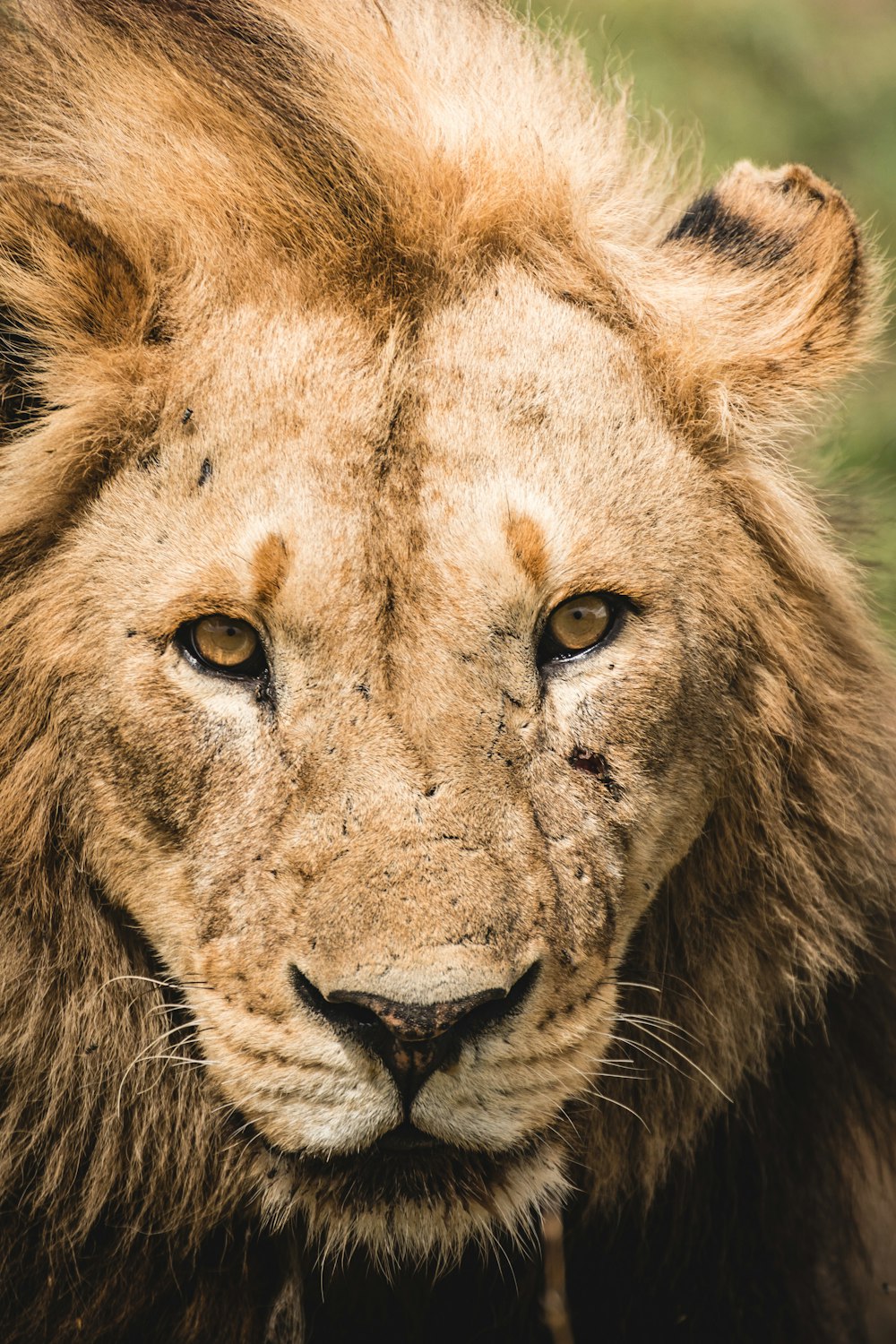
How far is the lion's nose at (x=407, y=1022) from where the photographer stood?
224 cm

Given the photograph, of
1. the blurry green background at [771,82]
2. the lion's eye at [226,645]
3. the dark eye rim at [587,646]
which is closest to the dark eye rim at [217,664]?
the lion's eye at [226,645]

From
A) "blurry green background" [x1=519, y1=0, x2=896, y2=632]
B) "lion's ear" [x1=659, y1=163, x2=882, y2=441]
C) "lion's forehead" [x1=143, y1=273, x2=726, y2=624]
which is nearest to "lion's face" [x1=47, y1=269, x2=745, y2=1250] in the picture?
"lion's forehead" [x1=143, y1=273, x2=726, y2=624]

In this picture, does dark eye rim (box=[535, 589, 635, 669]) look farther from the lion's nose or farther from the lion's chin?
the lion's chin

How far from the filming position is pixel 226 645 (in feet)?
8.52

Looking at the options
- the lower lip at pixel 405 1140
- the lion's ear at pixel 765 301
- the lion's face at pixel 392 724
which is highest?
the lion's ear at pixel 765 301

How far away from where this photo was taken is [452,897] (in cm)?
235

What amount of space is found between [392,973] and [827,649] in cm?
126

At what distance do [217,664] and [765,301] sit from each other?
1.31m

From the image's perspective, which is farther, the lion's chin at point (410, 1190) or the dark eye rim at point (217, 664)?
the dark eye rim at point (217, 664)

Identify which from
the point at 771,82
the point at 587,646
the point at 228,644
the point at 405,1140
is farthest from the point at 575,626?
the point at 771,82

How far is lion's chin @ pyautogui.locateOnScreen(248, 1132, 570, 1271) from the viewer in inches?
97.1

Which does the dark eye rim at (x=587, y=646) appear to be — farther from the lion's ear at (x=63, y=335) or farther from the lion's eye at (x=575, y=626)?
the lion's ear at (x=63, y=335)

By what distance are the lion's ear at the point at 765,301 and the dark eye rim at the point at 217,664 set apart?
0.95m

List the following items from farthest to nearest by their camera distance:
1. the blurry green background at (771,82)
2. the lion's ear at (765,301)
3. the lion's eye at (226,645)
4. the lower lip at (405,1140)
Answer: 1. the blurry green background at (771,82)
2. the lion's ear at (765,301)
3. the lion's eye at (226,645)
4. the lower lip at (405,1140)
